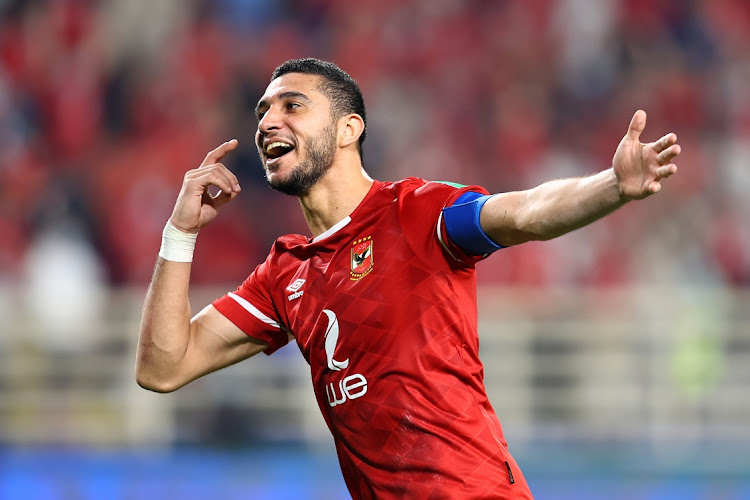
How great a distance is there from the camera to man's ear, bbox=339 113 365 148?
4645mm

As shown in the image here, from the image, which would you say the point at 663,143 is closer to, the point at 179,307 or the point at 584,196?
the point at 584,196

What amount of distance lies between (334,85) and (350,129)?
19 cm

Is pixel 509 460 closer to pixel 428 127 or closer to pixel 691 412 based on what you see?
pixel 691 412

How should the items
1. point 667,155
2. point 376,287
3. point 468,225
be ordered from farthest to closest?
point 376,287
point 468,225
point 667,155

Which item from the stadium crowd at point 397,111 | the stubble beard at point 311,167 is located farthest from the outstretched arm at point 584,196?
the stadium crowd at point 397,111

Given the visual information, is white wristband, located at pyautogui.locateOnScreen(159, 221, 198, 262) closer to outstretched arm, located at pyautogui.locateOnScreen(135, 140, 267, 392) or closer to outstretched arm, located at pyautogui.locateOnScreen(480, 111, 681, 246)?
outstretched arm, located at pyautogui.locateOnScreen(135, 140, 267, 392)

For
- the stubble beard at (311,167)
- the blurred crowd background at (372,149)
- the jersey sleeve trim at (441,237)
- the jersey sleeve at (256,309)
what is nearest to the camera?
the jersey sleeve trim at (441,237)

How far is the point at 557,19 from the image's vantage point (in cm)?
1452

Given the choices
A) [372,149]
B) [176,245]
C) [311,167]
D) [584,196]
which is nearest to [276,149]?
[311,167]

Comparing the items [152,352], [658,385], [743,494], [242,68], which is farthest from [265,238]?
[152,352]

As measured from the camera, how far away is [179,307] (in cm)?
464

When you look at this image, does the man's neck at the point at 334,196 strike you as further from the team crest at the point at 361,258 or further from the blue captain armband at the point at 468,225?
the blue captain armband at the point at 468,225

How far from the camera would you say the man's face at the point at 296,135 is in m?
4.50

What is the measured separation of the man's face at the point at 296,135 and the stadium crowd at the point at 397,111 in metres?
7.78
